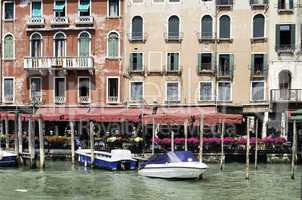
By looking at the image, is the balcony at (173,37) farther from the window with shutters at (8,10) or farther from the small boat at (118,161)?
the small boat at (118,161)

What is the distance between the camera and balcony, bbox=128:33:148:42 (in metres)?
46.3

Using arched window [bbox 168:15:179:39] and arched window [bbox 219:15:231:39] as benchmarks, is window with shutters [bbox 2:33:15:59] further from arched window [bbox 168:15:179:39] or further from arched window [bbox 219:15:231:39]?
arched window [bbox 219:15:231:39]

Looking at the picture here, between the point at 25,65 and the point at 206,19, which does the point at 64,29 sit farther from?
the point at 206,19

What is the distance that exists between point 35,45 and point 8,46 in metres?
2.15

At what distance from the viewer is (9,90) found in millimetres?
48000

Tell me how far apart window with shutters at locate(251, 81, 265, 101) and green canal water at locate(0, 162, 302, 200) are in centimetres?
1059

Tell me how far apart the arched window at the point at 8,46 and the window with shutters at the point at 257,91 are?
1756 centimetres

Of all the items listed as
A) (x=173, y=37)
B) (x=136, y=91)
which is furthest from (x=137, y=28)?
(x=136, y=91)

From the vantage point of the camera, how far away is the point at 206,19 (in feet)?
151

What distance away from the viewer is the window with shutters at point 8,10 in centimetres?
4822

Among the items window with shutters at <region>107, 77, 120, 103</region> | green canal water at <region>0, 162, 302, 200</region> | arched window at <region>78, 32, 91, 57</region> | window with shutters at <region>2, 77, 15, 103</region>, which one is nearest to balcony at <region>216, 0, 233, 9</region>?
window with shutters at <region>107, 77, 120, 103</region>

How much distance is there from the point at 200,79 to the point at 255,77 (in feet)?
12.4

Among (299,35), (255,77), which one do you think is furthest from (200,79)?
(299,35)

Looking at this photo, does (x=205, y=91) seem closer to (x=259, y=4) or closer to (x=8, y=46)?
(x=259, y=4)
